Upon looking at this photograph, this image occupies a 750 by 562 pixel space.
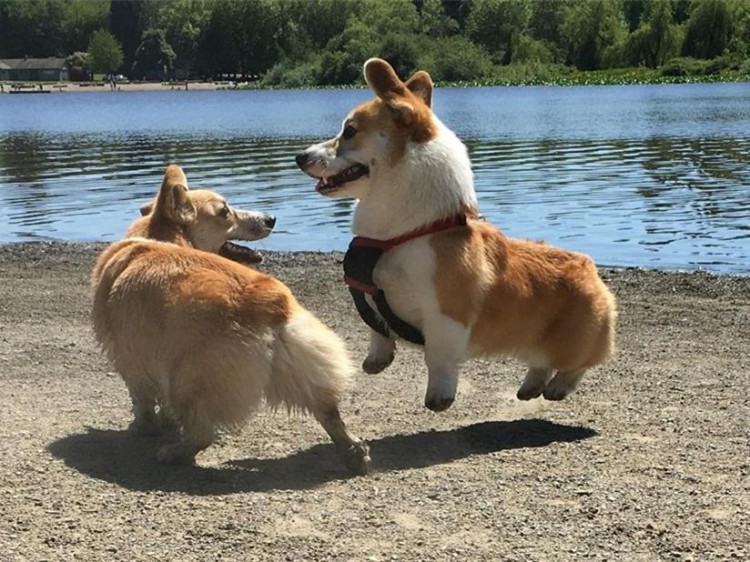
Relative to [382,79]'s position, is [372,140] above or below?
below

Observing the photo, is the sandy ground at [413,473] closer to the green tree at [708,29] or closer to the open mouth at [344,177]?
the open mouth at [344,177]

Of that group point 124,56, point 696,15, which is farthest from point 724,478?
point 124,56

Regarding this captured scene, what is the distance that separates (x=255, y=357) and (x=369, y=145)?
1587 mm

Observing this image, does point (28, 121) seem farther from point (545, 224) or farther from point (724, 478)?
point (724, 478)

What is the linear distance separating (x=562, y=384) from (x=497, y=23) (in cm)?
12911

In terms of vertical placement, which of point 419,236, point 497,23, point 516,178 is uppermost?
point 497,23

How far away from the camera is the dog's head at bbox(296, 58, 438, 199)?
6.50 m

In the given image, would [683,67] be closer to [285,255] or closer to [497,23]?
[497,23]

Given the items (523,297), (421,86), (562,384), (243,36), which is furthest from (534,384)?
(243,36)

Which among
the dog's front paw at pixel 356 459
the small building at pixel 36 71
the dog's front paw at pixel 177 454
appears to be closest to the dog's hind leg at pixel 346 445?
the dog's front paw at pixel 356 459

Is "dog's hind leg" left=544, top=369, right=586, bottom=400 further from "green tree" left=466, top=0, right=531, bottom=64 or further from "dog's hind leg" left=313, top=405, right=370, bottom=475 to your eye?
"green tree" left=466, top=0, right=531, bottom=64

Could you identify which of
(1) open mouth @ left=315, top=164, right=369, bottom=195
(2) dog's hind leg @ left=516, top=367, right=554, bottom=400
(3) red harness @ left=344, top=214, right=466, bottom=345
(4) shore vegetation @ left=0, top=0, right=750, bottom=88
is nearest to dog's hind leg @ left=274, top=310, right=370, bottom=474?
(3) red harness @ left=344, top=214, right=466, bottom=345

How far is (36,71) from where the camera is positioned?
19462cm

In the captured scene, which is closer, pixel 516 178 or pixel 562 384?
pixel 562 384
